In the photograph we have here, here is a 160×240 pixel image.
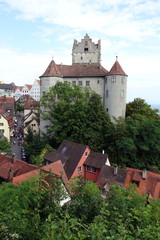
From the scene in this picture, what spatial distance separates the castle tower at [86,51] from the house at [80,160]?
84.4 ft

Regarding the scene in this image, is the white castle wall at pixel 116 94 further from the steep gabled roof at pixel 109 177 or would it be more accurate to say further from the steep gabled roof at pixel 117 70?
the steep gabled roof at pixel 109 177

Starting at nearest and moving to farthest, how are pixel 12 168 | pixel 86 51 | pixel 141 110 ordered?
pixel 12 168
pixel 141 110
pixel 86 51

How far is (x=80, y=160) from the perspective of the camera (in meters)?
24.0

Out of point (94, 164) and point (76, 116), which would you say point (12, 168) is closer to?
point (94, 164)

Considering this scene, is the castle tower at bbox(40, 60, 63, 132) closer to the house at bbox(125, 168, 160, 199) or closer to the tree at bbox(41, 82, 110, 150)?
the tree at bbox(41, 82, 110, 150)

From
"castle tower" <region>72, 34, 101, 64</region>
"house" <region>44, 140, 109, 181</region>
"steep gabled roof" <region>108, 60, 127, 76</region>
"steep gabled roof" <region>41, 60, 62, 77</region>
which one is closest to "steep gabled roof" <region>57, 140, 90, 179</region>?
"house" <region>44, 140, 109, 181</region>

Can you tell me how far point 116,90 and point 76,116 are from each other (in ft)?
31.9

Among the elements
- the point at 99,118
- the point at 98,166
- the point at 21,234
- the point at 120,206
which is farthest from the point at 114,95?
the point at 21,234

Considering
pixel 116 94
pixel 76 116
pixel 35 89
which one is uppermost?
pixel 35 89

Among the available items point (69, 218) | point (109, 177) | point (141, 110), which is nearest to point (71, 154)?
point (109, 177)

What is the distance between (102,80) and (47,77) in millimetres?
10279

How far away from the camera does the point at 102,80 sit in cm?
3712

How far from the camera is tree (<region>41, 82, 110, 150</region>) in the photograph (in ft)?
95.3

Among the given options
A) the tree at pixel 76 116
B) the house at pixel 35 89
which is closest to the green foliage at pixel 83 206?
the tree at pixel 76 116
